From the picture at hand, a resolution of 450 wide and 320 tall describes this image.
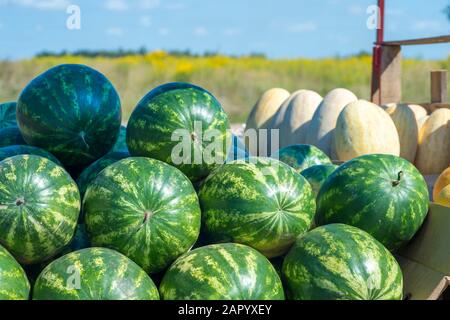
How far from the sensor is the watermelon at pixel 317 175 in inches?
129

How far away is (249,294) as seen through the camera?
85.7 inches

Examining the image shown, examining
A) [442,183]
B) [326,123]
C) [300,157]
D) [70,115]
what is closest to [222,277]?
[70,115]

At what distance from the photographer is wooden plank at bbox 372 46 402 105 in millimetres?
6543

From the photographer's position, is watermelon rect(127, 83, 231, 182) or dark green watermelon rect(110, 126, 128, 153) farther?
dark green watermelon rect(110, 126, 128, 153)

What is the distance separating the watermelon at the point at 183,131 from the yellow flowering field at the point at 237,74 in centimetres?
2001

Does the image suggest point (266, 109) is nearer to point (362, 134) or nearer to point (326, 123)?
point (326, 123)

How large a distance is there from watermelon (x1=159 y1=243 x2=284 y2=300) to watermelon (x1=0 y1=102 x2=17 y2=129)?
1951mm

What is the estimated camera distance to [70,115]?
2.89m

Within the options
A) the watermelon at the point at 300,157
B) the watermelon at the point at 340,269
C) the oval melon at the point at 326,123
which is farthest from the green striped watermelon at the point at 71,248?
the oval melon at the point at 326,123

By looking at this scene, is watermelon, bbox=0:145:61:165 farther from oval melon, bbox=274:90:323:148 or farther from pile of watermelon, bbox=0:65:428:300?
oval melon, bbox=274:90:323:148

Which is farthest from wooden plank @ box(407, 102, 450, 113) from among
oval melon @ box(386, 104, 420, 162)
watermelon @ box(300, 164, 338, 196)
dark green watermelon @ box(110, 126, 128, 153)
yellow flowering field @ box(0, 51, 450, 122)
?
yellow flowering field @ box(0, 51, 450, 122)

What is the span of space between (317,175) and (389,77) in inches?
146

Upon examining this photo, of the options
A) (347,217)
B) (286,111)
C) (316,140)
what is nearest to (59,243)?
(347,217)

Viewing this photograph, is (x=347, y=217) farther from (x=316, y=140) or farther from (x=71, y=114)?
(x=316, y=140)
